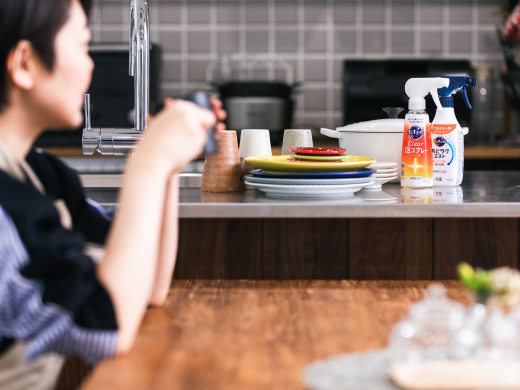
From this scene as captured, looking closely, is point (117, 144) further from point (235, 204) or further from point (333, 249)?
point (333, 249)

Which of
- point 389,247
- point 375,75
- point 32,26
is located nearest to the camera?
point 32,26

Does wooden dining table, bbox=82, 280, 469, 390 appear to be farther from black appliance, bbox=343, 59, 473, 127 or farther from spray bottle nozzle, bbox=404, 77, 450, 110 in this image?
black appliance, bbox=343, 59, 473, 127

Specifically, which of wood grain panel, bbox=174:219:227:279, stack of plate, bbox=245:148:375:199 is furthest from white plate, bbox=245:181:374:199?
wood grain panel, bbox=174:219:227:279

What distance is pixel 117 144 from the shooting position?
164 centimetres

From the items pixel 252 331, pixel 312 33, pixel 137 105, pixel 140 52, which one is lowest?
pixel 252 331

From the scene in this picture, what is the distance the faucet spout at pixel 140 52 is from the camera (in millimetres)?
1662

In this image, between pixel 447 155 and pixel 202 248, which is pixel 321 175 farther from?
pixel 447 155

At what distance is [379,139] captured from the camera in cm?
175

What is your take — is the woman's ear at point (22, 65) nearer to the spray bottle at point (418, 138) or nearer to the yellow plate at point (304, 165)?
the yellow plate at point (304, 165)

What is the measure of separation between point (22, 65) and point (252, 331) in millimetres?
445

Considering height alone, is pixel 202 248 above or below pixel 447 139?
below

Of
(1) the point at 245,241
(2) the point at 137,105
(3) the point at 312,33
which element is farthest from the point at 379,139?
(3) the point at 312,33

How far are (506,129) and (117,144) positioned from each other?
2614 millimetres

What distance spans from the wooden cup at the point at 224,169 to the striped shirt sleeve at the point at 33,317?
839 millimetres
